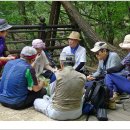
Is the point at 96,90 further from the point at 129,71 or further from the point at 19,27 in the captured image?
the point at 19,27

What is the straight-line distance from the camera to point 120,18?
11.5 m

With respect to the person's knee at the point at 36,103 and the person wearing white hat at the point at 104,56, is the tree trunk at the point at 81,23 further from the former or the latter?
the person's knee at the point at 36,103

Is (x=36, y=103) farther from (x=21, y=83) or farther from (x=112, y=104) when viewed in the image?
(x=112, y=104)

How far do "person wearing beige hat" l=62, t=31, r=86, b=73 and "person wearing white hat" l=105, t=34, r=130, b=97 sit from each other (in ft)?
3.09

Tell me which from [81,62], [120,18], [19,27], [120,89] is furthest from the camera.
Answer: [120,18]

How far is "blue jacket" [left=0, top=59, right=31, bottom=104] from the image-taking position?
545cm

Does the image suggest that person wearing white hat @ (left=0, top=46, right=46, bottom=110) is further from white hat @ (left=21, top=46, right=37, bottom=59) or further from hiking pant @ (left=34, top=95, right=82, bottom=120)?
hiking pant @ (left=34, top=95, right=82, bottom=120)

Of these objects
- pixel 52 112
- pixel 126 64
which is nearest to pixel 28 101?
pixel 52 112

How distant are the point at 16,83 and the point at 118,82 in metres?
1.75

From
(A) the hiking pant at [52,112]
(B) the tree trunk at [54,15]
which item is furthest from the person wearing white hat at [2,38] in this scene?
(B) the tree trunk at [54,15]

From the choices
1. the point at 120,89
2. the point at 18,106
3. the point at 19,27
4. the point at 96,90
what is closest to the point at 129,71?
the point at 120,89

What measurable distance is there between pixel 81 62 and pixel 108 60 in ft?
2.52

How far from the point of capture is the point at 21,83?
5.46 metres

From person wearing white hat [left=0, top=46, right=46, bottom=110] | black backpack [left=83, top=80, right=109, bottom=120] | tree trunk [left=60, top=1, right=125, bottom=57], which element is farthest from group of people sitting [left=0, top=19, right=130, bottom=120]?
tree trunk [left=60, top=1, right=125, bottom=57]
